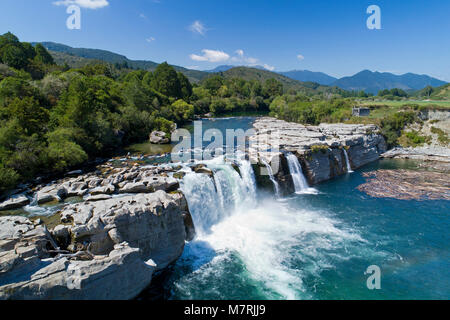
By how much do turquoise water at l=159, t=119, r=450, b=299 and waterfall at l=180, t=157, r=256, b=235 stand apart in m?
0.12

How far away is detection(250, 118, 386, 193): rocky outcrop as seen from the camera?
23.7 metres

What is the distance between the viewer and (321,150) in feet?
87.8

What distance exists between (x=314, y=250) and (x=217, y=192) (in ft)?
26.2

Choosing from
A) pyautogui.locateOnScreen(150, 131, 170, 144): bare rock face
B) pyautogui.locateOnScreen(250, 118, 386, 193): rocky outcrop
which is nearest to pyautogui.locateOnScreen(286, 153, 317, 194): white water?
pyautogui.locateOnScreen(250, 118, 386, 193): rocky outcrop

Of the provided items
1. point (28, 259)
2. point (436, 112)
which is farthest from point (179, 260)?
point (436, 112)

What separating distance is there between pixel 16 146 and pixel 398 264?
28.3m

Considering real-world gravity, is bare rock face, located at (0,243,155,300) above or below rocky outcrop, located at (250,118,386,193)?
below

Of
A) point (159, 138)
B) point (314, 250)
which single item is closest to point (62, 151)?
point (159, 138)

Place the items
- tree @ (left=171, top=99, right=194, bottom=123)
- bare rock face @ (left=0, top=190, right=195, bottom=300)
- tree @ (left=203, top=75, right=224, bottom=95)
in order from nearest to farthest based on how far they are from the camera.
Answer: bare rock face @ (left=0, top=190, right=195, bottom=300), tree @ (left=171, top=99, right=194, bottom=123), tree @ (left=203, top=75, right=224, bottom=95)

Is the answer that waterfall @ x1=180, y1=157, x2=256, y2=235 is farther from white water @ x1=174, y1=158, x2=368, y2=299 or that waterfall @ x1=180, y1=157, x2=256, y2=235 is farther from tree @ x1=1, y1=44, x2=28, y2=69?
tree @ x1=1, y1=44, x2=28, y2=69

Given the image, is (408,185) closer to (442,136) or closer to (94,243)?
(442,136)

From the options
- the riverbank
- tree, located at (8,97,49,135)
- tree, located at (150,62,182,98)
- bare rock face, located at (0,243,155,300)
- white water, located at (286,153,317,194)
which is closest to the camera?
bare rock face, located at (0,243,155,300)
